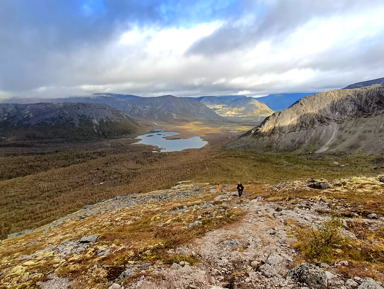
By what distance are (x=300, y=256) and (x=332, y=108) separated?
5741 inches

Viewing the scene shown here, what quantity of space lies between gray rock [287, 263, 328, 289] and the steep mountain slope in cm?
10398

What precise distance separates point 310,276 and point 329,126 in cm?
13400

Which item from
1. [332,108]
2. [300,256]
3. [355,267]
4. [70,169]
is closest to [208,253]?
[300,256]

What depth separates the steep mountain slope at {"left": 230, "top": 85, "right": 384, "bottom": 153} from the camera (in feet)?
321

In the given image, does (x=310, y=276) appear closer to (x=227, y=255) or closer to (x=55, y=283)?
(x=227, y=255)

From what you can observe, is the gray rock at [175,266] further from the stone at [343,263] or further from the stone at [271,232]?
the stone at [343,263]

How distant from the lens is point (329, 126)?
4638 inches

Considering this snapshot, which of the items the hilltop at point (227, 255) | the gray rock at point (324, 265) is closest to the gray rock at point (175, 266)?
the hilltop at point (227, 255)

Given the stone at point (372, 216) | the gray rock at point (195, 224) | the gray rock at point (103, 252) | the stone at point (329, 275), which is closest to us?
the stone at point (329, 275)

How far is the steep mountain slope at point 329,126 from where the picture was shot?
97.9m

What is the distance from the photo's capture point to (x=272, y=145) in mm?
129625

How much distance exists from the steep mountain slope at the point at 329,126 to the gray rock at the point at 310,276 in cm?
10398

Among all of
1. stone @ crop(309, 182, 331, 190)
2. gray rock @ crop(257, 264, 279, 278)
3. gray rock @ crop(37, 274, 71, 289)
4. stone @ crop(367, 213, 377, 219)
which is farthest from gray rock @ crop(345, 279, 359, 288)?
stone @ crop(309, 182, 331, 190)

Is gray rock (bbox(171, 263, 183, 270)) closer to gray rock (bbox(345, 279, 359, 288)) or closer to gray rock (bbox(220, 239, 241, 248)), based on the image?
gray rock (bbox(220, 239, 241, 248))
